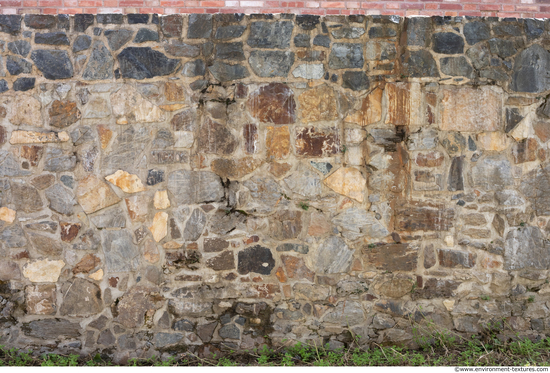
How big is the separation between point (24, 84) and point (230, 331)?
7.86 ft

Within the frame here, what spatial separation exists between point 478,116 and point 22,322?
3.80 m

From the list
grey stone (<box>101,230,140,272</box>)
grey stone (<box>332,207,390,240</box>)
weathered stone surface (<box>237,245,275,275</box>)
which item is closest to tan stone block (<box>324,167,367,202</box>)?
grey stone (<box>332,207,390,240</box>)

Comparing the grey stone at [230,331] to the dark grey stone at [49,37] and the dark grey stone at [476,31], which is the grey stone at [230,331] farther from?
the dark grey stone at [476,31]

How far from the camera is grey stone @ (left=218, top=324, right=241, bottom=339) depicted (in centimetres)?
302

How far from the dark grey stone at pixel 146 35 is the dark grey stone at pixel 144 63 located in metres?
0.07

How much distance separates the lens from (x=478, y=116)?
298 centimetres

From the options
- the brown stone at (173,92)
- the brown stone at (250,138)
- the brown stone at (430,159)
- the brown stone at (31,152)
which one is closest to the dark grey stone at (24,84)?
the brown stone at (31,152)

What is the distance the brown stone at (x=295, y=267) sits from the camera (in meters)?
3.00

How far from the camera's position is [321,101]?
294 centimetres

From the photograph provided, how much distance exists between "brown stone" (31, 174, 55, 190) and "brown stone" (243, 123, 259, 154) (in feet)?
4.81

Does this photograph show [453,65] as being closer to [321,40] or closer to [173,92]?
[321,40]

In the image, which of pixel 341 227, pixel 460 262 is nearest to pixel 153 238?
pixel 341 227

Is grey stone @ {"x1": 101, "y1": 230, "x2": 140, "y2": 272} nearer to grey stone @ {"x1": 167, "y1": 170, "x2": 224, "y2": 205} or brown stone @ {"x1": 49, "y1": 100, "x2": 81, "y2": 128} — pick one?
grey stone @ {"x1": 167, "y1": 170, "x2": 224, "y2": 205}

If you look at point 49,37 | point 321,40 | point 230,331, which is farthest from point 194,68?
point 230,331
